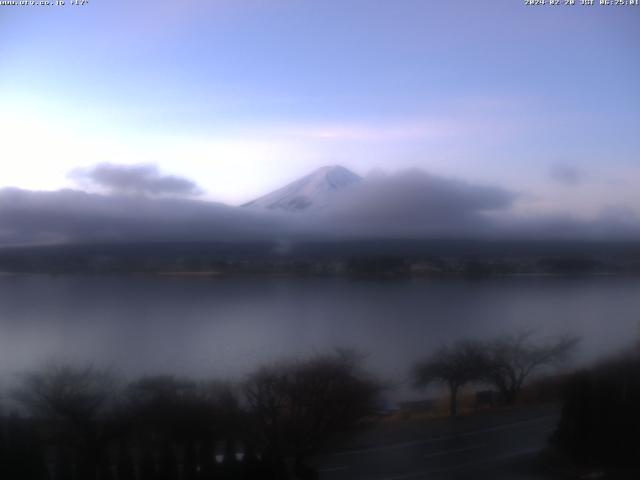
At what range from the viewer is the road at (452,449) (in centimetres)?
319

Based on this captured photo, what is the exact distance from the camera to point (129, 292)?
342cm

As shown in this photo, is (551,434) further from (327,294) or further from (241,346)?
(241,346)

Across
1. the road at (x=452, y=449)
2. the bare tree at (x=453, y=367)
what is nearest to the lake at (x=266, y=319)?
the bare tree at (x=453, y=367)

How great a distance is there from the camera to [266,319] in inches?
133

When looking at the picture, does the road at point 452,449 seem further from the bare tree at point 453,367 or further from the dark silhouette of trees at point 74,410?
the dark silhouette of trees at point 74,410

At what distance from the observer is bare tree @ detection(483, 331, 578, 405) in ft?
11.4

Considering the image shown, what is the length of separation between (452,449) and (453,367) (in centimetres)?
45

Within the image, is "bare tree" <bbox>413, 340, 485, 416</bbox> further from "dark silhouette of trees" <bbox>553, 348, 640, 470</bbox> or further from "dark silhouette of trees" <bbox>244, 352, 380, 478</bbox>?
"dark silhouette of trees" <bbox>553, 348, 640, 470</bbox>

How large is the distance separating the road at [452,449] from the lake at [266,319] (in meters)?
0.29

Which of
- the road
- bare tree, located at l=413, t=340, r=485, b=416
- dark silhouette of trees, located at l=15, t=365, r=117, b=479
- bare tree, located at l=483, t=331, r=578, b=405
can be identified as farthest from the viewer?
bare tree, located at l=483, t=331, r=578, b=405

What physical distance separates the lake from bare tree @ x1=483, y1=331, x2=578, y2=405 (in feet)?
0.27

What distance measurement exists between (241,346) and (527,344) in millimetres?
1684

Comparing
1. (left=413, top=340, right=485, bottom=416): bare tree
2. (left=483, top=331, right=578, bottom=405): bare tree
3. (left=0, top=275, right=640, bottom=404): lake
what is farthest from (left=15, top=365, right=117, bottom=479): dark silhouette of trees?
(left=483, top=331, right=578, bottom=405): bare tree

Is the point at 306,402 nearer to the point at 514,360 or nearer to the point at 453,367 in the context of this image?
the point at 453,367
